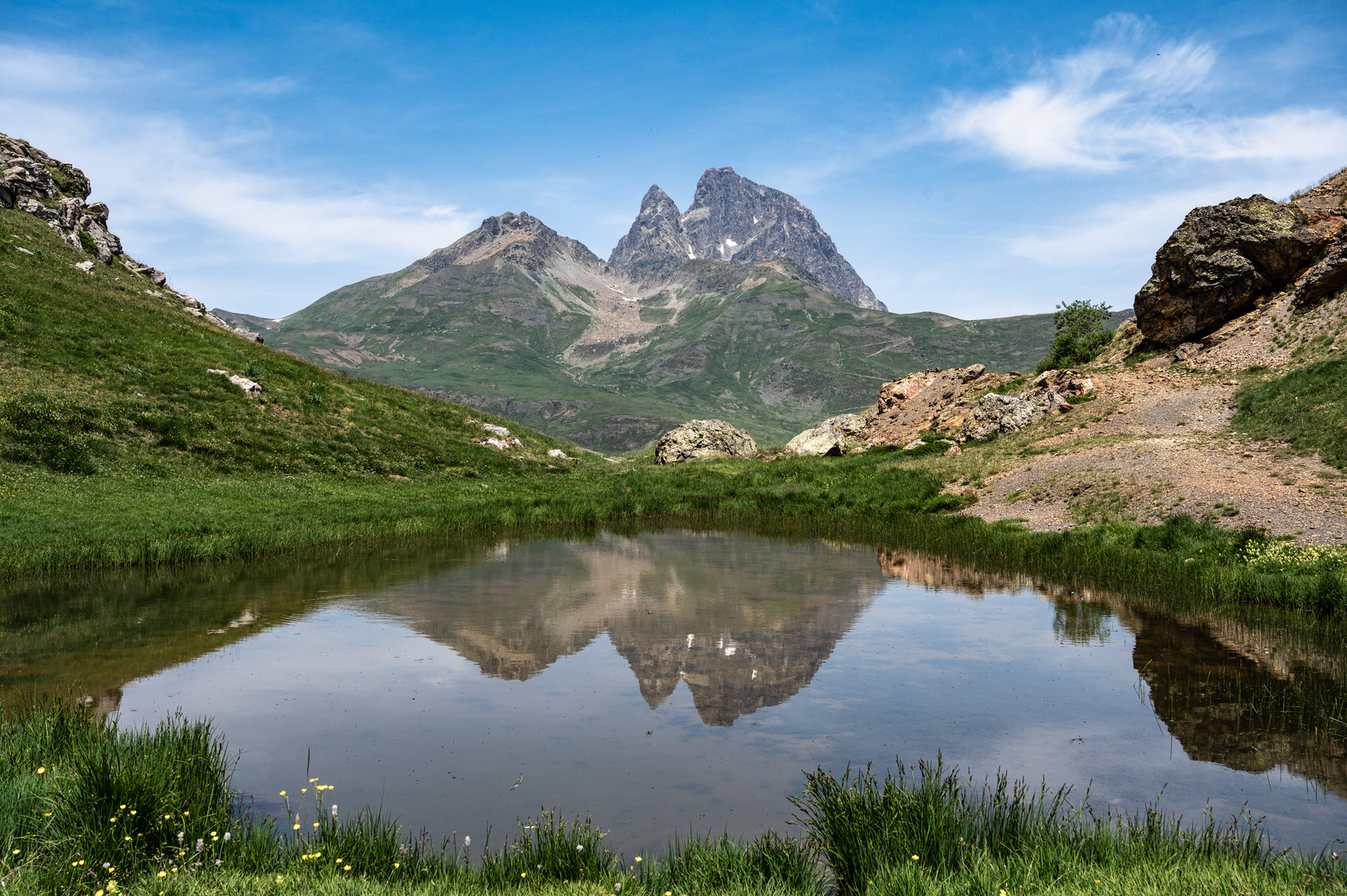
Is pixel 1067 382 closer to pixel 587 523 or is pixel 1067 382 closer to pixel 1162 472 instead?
pixel 1162 472

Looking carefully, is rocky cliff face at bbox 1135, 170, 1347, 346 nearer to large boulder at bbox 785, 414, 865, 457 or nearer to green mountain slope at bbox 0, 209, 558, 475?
large boulder at bbox 785, 414, 865, 457

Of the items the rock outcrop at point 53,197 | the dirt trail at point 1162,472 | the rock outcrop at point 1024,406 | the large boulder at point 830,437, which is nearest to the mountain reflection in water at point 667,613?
the dirt trail at point 1162,472

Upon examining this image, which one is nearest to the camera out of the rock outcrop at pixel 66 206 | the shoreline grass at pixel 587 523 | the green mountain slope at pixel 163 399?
the shoreline grass at pixel 587 523

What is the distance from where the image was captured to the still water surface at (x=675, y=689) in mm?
9727

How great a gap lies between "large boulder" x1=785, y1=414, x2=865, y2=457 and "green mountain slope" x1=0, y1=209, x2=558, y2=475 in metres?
24.4

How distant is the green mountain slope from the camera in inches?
1383

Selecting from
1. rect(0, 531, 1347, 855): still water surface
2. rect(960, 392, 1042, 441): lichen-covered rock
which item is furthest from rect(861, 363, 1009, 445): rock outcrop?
rect(0, 531, 1347, 855): still water surface

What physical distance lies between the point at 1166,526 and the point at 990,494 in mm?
12416

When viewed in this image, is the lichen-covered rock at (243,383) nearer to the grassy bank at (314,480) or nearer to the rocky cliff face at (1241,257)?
the grassy bank at (314,480)

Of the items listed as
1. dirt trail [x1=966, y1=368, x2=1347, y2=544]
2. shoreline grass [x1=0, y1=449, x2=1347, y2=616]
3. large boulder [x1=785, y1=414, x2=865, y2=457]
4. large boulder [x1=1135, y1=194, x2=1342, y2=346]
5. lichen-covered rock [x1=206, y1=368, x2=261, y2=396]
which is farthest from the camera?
large boulder [x1=785, y1=414, x2=865, y2=457]

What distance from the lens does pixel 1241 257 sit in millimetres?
50438

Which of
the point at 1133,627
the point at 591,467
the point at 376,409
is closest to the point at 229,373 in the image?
the point at 376,409

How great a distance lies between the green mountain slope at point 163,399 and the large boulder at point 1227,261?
156 ft

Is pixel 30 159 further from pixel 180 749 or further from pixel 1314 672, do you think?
pixel 1314 672
